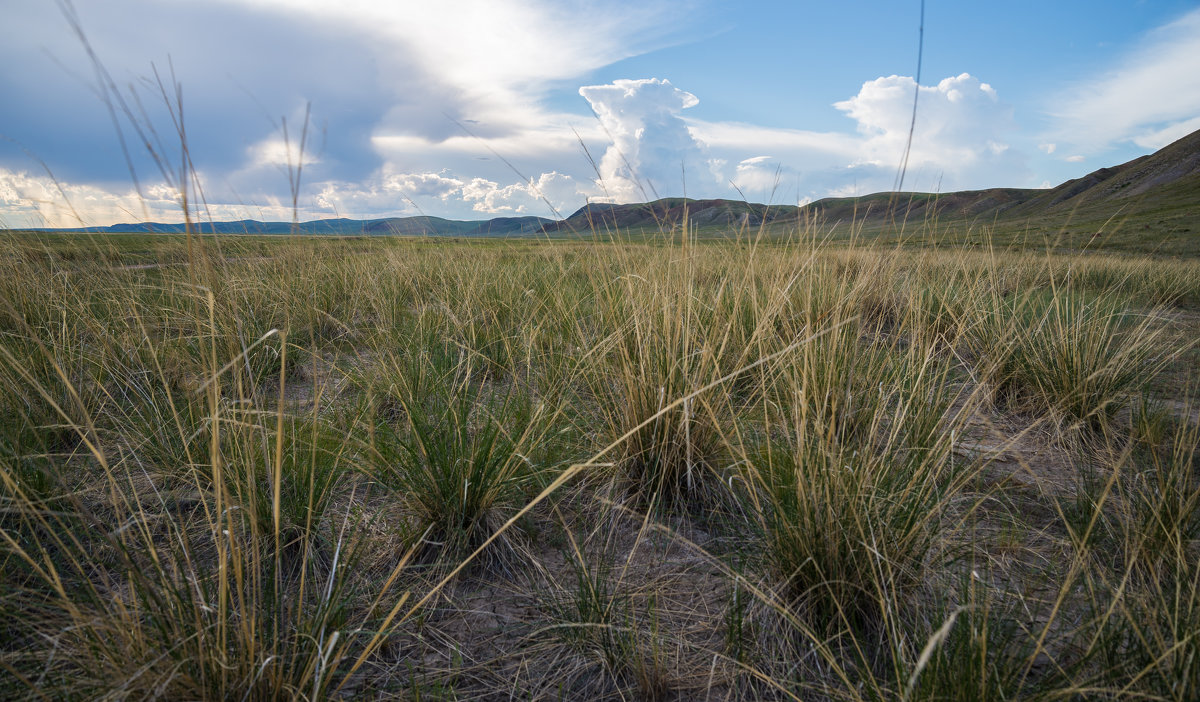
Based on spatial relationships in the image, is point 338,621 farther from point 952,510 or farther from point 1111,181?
point 1111,181

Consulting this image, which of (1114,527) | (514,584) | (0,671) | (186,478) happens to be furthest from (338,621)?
(1114,527)

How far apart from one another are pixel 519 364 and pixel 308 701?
66.4 inches

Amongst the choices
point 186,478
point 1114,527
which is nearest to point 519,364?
point 186,478

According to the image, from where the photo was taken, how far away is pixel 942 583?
3.20 feet

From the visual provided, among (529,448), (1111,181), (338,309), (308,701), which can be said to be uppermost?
(1111,181)

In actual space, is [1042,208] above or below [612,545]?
above

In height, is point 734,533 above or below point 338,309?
below

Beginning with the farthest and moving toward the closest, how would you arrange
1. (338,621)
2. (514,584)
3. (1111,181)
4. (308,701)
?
1. (1111,181)
2. (514,584)
3. (338,621)
4. (308,701)

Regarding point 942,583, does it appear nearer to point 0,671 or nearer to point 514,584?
point 514,584

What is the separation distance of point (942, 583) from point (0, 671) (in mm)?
1600

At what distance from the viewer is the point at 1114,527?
1.24 metres

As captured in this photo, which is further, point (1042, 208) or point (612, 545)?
point (1042, 208)

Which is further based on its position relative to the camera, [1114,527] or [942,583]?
[1114,527]

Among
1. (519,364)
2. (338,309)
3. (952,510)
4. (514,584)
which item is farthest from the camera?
(338,309)
